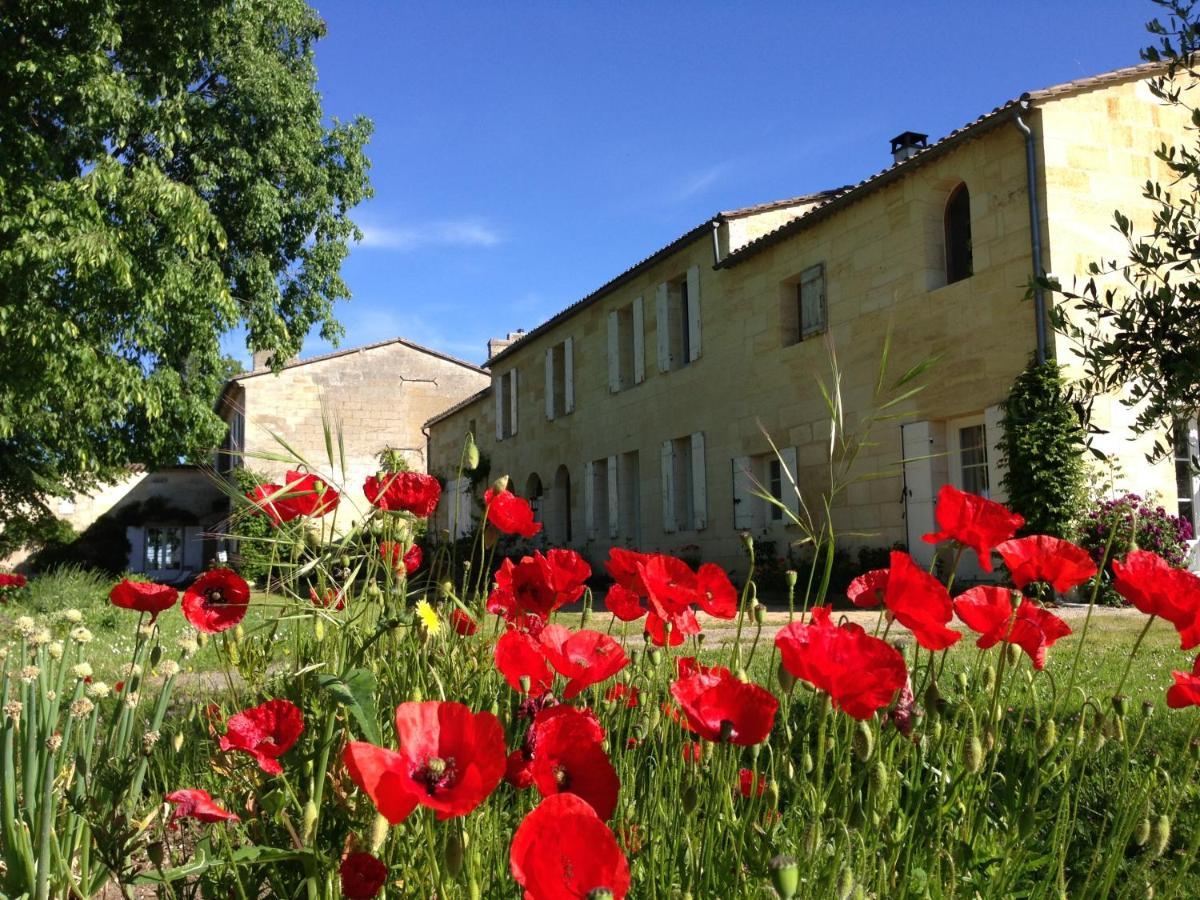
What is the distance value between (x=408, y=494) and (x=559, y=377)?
18642 millimetres

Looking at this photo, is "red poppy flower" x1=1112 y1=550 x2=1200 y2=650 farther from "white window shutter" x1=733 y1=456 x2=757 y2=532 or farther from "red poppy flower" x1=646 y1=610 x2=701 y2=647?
"white window shutter" x1=733 y1=456 x2=757 y2=532

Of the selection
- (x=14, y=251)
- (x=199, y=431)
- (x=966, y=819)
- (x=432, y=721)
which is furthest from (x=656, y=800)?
(x=199, y=431)

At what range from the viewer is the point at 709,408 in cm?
1548

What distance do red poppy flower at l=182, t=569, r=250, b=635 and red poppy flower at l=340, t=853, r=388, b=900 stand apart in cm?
82

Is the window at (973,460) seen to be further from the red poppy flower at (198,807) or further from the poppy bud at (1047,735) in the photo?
the red poppy flower at (198,807)

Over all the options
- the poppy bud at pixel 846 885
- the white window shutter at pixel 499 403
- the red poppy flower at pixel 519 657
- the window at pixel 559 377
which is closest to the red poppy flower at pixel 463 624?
the red poppy flower at pixel 519 657

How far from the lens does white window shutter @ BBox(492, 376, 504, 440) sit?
2327 centimetres

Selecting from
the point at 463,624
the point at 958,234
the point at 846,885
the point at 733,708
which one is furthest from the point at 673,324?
the point at 846,885

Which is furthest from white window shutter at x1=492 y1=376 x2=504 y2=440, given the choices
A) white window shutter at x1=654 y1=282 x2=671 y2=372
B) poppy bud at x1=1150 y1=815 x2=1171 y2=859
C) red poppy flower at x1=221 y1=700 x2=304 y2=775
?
poppy bud at x1=1150 y1=815 x2=1171 y2=859

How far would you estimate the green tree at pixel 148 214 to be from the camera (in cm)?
1011

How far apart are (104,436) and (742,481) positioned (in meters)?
8.61

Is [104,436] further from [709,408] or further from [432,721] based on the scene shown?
[432,721]

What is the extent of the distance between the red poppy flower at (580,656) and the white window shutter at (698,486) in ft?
45.8

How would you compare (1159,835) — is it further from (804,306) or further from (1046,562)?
(804,306)
